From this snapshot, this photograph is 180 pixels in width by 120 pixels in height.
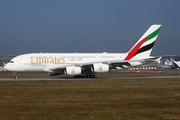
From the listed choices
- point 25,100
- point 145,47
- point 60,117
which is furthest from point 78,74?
point 60,117

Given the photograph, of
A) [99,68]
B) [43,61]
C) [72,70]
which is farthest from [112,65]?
[43,61]

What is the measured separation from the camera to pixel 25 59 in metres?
41.5

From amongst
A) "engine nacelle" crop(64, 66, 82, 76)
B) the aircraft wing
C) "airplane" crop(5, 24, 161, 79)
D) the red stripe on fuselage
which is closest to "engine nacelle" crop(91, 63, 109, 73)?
"airplane" crop(5, 24, 161, 79)

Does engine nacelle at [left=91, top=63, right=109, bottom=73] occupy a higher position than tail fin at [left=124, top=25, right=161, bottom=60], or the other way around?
tail fin at [left=124, top=25, right=161, bottom=60]

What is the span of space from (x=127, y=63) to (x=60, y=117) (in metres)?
31.3

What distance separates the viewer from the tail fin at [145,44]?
44.6m

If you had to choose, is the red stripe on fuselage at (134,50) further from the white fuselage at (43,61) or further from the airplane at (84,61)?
the white fuselage at (43,61)

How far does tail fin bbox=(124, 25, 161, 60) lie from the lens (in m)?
44.6

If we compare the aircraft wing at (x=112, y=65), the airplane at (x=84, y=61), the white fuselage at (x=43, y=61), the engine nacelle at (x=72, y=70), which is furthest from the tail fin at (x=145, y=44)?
the engine nacelle at (x=72, y=70)

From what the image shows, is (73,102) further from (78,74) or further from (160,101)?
(78,74)

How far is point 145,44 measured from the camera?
44.7 meters

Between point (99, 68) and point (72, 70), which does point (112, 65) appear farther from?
point (72, 70)

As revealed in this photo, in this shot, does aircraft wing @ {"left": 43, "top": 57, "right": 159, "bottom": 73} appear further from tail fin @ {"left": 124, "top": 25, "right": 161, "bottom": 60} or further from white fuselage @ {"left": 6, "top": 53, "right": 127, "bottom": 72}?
tail fin @ {"left": 124, "top": 25, "right": 161, "bottom": 60}

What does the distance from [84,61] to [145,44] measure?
27.9 feet
